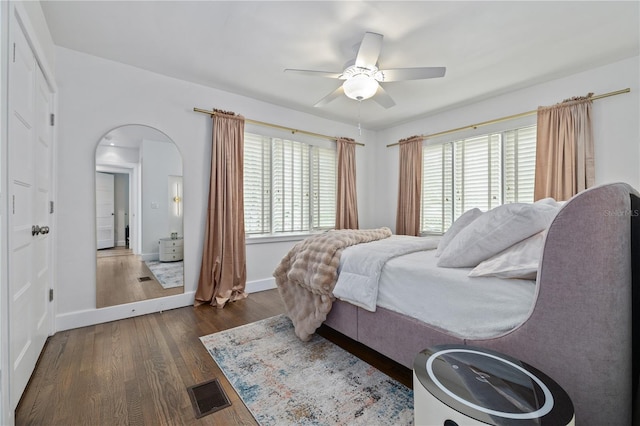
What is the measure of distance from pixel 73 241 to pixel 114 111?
1.33 m

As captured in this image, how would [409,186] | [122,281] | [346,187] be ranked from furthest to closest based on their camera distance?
[346,187] → [409,186] → [122,281]

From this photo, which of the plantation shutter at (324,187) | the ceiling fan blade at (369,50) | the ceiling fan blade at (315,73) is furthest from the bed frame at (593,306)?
the plantation shutter at (324,187)

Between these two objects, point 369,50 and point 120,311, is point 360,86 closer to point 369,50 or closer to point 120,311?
point 369,50

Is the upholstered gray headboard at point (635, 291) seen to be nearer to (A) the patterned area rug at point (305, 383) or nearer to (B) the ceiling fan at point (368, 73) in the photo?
(A) the patterned area rug at point (305, 383)

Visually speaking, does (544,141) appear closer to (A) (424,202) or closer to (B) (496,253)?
(A) (424,202)

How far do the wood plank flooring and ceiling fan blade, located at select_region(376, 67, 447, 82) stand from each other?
311cm

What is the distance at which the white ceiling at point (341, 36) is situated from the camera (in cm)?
202

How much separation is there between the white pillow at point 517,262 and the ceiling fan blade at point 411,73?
1.48 metres

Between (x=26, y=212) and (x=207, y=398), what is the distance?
61.4 inches

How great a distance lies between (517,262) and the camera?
53.1 inches

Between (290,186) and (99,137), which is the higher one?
(99,137)

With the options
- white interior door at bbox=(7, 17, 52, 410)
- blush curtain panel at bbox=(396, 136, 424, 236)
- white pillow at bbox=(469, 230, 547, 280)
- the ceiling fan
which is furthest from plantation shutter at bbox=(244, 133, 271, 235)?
white pillow at bbox=(469, 230, 547, 280)

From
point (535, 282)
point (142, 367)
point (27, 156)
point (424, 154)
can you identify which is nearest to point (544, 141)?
point (424, 154)

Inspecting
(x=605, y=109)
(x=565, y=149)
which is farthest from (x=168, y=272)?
(x=605, y=109)
